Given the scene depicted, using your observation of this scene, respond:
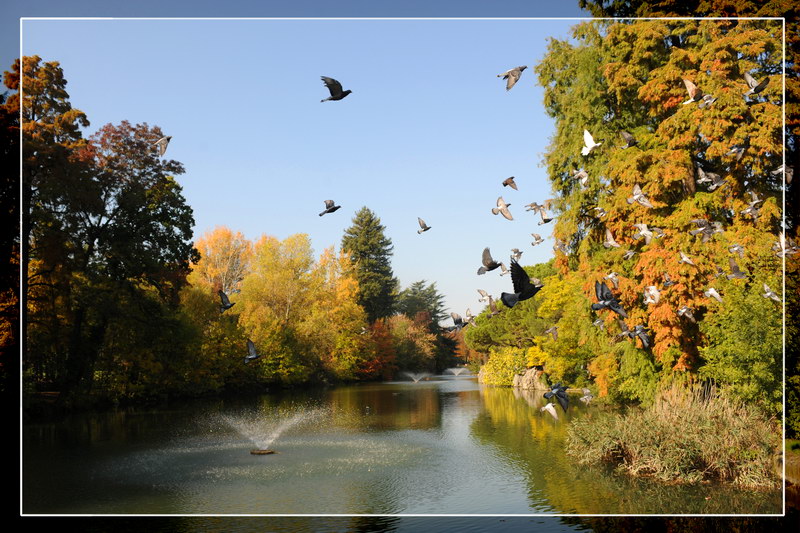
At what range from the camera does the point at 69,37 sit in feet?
44.1

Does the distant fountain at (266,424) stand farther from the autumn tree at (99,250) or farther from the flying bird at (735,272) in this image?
the flying bird at (735,272)

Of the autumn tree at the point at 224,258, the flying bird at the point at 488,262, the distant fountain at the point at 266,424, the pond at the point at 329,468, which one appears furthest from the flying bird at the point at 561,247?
the autumn tree at the point at 224,258

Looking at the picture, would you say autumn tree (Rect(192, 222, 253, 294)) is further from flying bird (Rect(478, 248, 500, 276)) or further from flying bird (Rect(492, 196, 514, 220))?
flying bird (Rect(478, 248, 500, 276))

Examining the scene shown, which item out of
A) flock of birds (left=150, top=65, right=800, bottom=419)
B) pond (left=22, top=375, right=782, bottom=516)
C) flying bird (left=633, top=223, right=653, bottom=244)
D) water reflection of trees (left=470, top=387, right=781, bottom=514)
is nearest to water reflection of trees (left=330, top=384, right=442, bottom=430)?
pond (left=22, top=375, right=782, bottom=516)

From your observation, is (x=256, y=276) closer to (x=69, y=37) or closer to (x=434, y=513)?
(x=69, y=37)

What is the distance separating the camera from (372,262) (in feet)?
152

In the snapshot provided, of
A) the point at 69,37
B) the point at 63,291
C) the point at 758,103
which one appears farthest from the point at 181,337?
the point at 758,103

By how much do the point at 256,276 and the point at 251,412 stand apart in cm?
482

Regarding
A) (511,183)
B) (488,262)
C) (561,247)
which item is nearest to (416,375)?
(561,247)

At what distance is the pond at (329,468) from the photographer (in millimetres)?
11359

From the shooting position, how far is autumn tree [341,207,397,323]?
145 feet

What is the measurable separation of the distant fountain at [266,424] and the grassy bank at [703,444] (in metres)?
7.66

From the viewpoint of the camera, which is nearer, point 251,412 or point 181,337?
point 181,337

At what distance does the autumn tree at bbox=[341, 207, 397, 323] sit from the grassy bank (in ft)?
102
